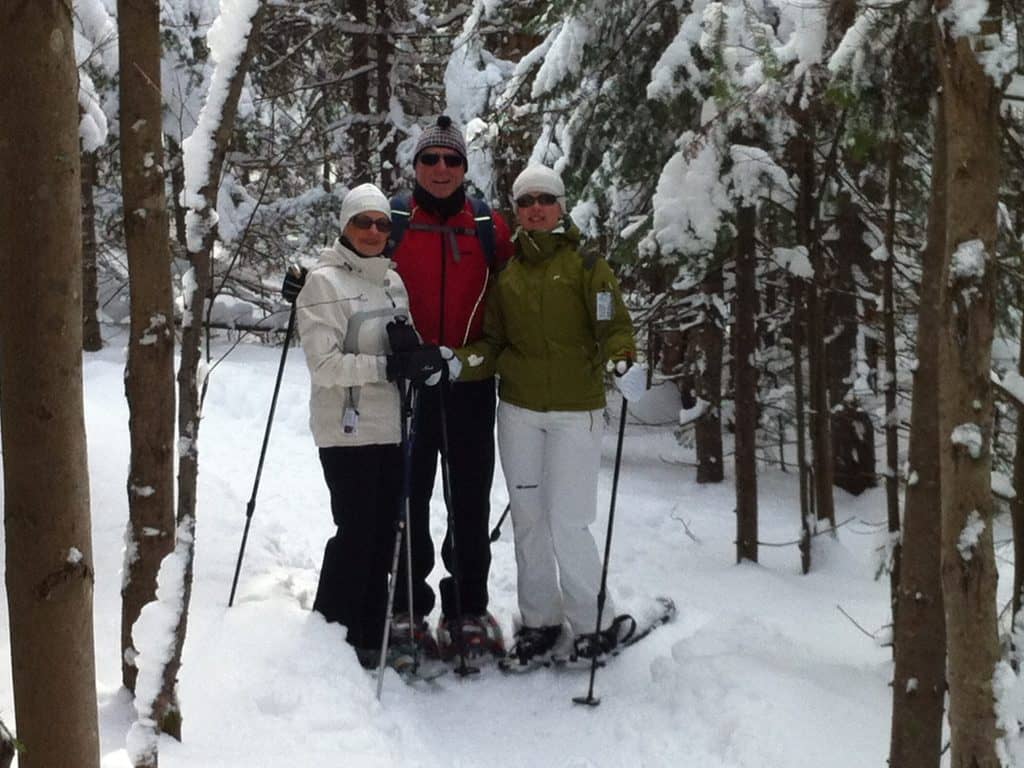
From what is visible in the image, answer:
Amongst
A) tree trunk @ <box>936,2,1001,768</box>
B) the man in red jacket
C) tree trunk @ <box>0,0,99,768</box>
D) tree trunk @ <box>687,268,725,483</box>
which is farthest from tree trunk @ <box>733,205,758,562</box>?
tree trunk @ <box>0,0,99,768</box>

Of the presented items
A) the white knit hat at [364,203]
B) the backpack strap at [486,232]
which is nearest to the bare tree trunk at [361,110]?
the backpack strap at [486,232]

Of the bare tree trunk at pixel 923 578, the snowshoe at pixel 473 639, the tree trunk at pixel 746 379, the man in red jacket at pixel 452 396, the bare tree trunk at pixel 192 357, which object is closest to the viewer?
the bare tree trunk at pixel 192 357

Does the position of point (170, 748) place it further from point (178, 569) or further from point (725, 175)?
point (725, 175)

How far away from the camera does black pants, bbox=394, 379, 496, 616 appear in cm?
516

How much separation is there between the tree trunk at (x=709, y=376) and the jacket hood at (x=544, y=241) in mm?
3619

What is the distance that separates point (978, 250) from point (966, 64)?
0.55 metres

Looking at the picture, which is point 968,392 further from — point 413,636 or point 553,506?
point 413,636

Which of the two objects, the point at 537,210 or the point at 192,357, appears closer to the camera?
the point at 192,357

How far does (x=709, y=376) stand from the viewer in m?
9.43

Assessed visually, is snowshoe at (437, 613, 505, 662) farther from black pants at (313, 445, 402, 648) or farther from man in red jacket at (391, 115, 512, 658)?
black pants at (313, 445, 402, 648)

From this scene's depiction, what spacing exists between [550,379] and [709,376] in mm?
4769

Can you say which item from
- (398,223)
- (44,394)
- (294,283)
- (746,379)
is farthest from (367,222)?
(746,379)

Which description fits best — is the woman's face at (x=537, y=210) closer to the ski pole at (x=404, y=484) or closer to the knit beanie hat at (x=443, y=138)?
the knit beanie hat at (x=443, y=138)

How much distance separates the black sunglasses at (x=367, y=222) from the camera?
15.4 feet
